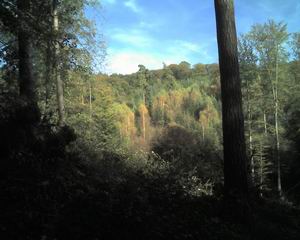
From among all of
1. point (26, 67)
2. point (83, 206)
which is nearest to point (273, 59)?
point (26, 67)

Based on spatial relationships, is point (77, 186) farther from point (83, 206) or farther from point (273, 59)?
point (273, 59)

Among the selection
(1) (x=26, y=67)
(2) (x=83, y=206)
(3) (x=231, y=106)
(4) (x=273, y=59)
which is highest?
(4) (x=273, y=59)

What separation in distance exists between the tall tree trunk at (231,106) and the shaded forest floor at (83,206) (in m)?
0.53

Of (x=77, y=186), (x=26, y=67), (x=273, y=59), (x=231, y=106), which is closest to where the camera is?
(x=77, y=186)

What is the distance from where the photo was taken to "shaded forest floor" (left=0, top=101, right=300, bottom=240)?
429cm

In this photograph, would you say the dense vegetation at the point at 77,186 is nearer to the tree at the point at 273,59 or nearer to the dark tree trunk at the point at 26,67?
the dark tree trunk at the point at 26,67

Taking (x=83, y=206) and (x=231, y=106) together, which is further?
(x=231, y=106)

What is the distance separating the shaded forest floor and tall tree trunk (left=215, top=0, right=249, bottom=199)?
531mm

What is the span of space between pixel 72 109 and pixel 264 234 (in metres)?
21.3

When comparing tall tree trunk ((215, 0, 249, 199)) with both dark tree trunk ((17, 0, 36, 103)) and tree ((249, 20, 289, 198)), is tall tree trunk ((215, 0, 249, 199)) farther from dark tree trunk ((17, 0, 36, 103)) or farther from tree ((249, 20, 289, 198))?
tree ((249, 20, 289, 198))

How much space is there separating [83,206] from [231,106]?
130 inches

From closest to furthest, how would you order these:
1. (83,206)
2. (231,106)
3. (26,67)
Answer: (83,206), (231,106), (26,67)

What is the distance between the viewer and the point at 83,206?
195 inches

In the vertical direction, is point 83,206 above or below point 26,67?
below
